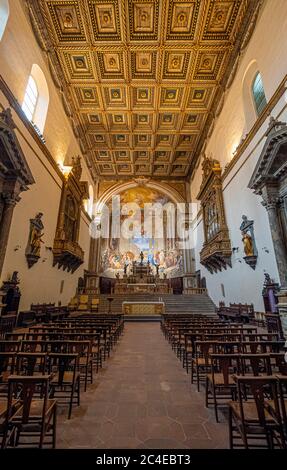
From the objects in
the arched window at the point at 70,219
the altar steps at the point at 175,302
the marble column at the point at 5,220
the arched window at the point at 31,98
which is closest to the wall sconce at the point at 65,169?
the arched window at the point at 70,219

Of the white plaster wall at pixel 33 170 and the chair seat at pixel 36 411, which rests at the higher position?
the white plaster wall at pixel 33 170

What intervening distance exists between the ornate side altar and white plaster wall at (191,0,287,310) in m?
4.56

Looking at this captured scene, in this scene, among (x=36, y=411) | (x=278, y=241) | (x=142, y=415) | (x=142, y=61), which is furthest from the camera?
(x=142, y=61)

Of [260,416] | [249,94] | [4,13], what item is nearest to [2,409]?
[260,416]

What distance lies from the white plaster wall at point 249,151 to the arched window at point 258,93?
67cm

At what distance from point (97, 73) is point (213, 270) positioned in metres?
13.3

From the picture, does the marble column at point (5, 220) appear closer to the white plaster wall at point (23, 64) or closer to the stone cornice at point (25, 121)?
the stone cornice at point (25, 121)

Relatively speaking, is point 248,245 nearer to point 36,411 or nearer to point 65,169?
point 36,411

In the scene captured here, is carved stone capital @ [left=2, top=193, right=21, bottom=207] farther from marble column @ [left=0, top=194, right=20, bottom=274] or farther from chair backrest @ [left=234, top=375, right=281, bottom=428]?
chair backrest @ [left=234, top=375, right=281, bottom=428]

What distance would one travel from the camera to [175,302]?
14961 millimetres

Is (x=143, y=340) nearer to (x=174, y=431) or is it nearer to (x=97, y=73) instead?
(x=174, y=431)

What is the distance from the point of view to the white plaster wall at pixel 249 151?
24.2 ft

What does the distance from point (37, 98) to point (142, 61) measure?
18.9 feet

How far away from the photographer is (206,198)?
1489 cm
